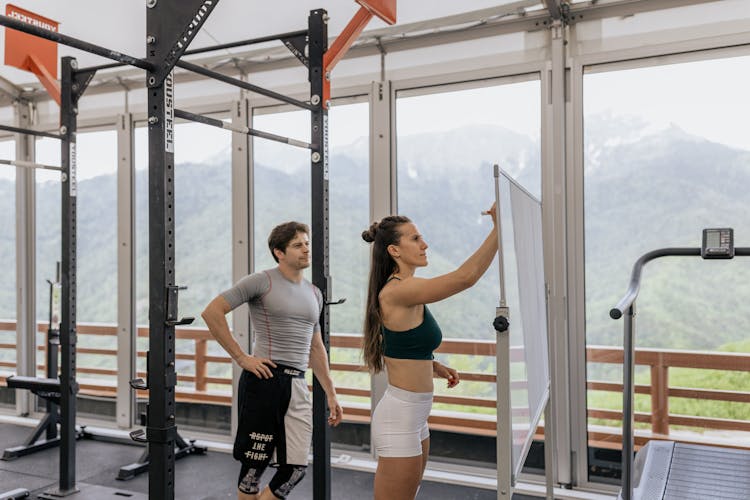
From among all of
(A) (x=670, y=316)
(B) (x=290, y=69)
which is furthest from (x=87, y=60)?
(A) (x=670, y=316)

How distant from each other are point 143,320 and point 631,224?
12.6ft

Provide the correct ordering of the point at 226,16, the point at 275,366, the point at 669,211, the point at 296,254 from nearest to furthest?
1. the point at 275,366
2. the point at 296,254
3. the point at 669,211
4. the point at 226,16

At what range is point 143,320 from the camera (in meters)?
5.43

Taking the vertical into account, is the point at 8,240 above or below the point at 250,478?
above

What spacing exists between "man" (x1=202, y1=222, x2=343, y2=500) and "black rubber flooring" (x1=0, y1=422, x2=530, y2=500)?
47.9 inches

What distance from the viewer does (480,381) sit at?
4316 millimetres

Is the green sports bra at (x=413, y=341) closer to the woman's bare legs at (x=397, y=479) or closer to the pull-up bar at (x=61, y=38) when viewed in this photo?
the woman's bare legs at (x=397, y=479)

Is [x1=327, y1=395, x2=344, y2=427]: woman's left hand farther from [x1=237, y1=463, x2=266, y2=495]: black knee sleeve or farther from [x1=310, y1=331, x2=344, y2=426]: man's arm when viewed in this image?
[x1=237, y1=463, x2=266, y2=495]: black knee sleeve

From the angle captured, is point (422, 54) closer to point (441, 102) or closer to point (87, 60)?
point (441, 102)

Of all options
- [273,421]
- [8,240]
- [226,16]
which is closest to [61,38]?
[273,421]

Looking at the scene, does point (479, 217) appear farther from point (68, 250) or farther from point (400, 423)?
point (68, 250)

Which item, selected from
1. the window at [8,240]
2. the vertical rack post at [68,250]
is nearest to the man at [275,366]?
the vertical rack post at [68,250]

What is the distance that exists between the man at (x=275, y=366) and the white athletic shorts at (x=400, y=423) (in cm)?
60

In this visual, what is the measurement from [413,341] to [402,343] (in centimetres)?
4
